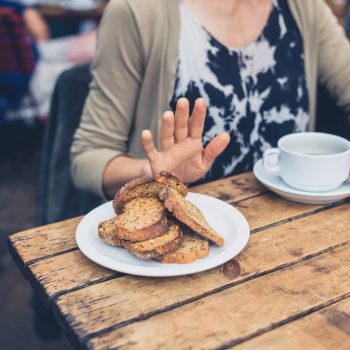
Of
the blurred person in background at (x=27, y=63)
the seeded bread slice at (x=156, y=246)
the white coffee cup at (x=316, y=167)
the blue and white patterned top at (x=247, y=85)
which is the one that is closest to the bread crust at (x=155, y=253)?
the seeded bread slice at (x=156, y=246)

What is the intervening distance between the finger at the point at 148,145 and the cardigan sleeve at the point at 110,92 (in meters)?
0.29

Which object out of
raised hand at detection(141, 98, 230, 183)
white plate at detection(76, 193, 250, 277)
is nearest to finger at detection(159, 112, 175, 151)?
raised hand at detection(141, 98, 230, 183)

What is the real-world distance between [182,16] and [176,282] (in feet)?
2.76

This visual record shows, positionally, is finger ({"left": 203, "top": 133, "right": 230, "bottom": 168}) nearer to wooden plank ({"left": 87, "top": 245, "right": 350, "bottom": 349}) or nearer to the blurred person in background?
wooden plank ({"left": 87, "top": 245, "right": 350, "bottom": 349})

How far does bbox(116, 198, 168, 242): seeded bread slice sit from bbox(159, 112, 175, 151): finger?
6.5 inches

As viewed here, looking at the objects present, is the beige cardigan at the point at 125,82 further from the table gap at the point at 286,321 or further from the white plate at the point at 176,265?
the table gap at the point at 286,321

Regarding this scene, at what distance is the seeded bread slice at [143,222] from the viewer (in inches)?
34.2

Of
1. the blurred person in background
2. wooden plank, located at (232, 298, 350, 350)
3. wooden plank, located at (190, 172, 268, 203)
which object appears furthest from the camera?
the blurred person in background

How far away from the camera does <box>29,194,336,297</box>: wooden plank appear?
33.1 inches

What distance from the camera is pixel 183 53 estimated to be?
1.43 m

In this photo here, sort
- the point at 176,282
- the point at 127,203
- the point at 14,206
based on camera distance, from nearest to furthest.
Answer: the point at 176,282 → the point at 127,203 → the point at 14,206

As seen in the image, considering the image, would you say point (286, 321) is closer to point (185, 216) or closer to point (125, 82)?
point (185, 216)

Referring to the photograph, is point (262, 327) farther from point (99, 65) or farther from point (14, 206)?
point (14, 206)

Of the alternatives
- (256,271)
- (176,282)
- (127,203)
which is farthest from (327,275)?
(127,203)
